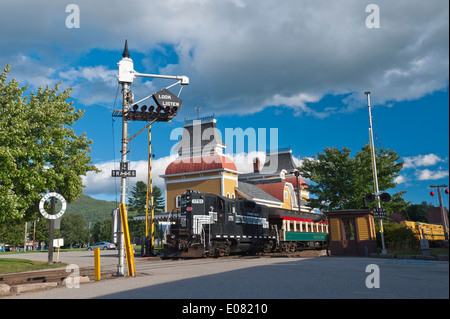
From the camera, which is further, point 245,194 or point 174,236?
point 245,194

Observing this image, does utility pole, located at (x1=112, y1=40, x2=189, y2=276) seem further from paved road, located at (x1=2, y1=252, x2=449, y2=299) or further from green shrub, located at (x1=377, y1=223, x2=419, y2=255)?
green shrub, located at (x1=377, y1=223, x2=419, y2=255)

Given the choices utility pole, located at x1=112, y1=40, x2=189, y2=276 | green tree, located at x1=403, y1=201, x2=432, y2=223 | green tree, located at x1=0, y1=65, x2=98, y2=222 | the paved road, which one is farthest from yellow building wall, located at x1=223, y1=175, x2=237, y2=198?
green tree, located at x1=403, y1=201, x2=432, y2=223

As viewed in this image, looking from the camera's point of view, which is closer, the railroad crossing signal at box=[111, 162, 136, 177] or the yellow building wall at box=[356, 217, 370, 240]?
the railroad crossing signal at box=[111, 162, 136, 177]

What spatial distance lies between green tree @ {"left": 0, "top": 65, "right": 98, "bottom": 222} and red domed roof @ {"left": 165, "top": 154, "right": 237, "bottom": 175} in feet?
Answer: 75.8

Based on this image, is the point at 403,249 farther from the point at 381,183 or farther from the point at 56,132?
the point at 56,132

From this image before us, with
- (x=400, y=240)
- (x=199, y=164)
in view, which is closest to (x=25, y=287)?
(x=400, y=240)

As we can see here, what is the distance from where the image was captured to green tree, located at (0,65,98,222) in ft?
66.1

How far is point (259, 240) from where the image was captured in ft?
98.0

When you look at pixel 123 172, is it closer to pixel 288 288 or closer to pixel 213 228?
pixel 288 288

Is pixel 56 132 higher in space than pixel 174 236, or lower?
higher

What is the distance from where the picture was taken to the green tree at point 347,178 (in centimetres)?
2911

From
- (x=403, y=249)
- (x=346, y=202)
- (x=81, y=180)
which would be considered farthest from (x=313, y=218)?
(x=81, y=180)

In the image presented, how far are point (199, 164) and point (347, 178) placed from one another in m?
23.6
